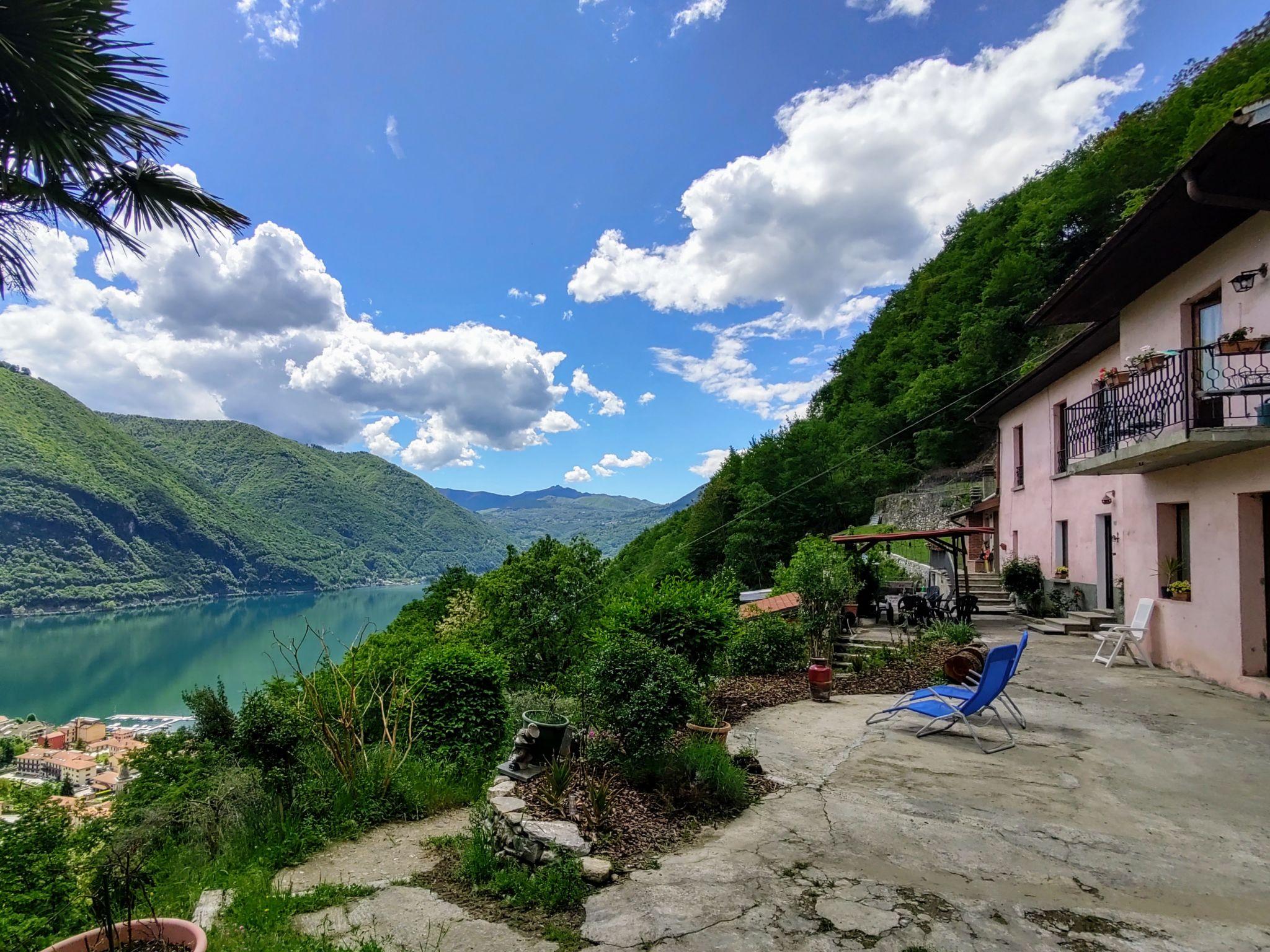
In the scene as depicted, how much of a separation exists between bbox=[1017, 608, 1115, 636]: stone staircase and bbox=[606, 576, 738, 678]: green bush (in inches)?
310

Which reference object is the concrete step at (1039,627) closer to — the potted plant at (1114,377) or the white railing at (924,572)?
the white railing at (924,572)

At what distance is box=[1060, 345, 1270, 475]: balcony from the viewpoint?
6773 mm

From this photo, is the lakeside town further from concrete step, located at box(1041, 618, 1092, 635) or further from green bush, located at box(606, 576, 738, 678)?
concrete step, located at box(1041, 618, 1092, 635)

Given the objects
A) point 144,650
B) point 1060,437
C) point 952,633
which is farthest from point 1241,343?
point 144,650

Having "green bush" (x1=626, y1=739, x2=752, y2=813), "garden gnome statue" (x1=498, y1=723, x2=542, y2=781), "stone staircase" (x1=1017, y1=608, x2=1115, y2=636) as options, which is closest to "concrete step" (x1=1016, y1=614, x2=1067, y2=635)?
"stone staircase" (x1=1017, y1=608, x2=1115, y2=636)

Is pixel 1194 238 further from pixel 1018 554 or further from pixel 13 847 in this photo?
pixel 13 847

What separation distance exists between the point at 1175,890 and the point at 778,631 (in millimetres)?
6213

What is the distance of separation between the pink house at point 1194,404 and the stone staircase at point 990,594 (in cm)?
329

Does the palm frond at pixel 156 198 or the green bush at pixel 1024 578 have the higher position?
the palm frond at pixel 156 198

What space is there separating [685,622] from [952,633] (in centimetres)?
591

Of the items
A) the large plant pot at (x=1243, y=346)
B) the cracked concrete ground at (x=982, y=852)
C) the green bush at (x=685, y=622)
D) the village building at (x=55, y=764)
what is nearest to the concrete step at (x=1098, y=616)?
the cracked concrete ground at (x=982, y=852)

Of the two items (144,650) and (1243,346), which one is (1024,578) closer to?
(1243,346)

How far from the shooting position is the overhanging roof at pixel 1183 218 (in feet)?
20.5

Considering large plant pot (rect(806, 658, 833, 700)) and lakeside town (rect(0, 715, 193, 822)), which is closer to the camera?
large plant pot (rect(806, 658, 833, 700))
